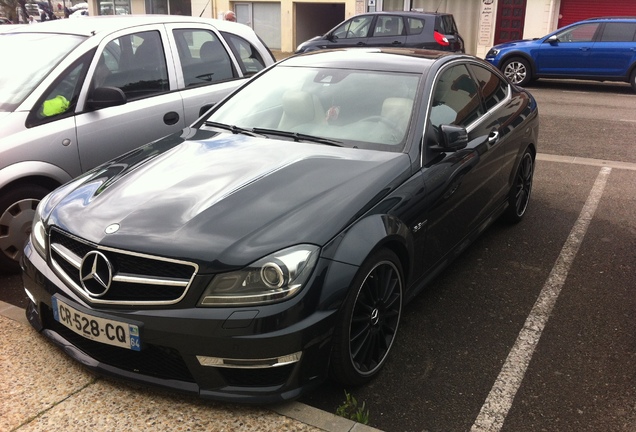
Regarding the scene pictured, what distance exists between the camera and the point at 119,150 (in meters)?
5.06

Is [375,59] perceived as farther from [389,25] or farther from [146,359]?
[389,25]

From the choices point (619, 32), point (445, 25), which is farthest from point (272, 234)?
point (445, 25)

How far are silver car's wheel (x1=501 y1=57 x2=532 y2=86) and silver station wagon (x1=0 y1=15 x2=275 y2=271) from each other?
35.6ft

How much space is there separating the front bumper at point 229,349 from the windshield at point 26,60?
2.31 metres

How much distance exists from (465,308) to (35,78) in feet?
11.6

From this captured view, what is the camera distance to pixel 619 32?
47.2 feet

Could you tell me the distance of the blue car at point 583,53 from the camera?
14.4 m

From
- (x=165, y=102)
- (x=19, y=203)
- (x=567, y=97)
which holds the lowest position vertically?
(x=567, y=97)

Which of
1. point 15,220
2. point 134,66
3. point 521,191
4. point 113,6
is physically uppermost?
point 134,66

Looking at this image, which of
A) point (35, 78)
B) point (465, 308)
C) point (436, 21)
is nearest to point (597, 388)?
point (465, 308)

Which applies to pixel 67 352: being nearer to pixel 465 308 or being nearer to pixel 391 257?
pixel 391 257

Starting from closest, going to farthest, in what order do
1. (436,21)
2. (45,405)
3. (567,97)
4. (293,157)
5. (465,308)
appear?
(45,405) < (293,157) < (465,308) < (567,97) < (436,21)

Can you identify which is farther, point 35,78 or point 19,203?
point 35,78

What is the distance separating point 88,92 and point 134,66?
1.98 ft
